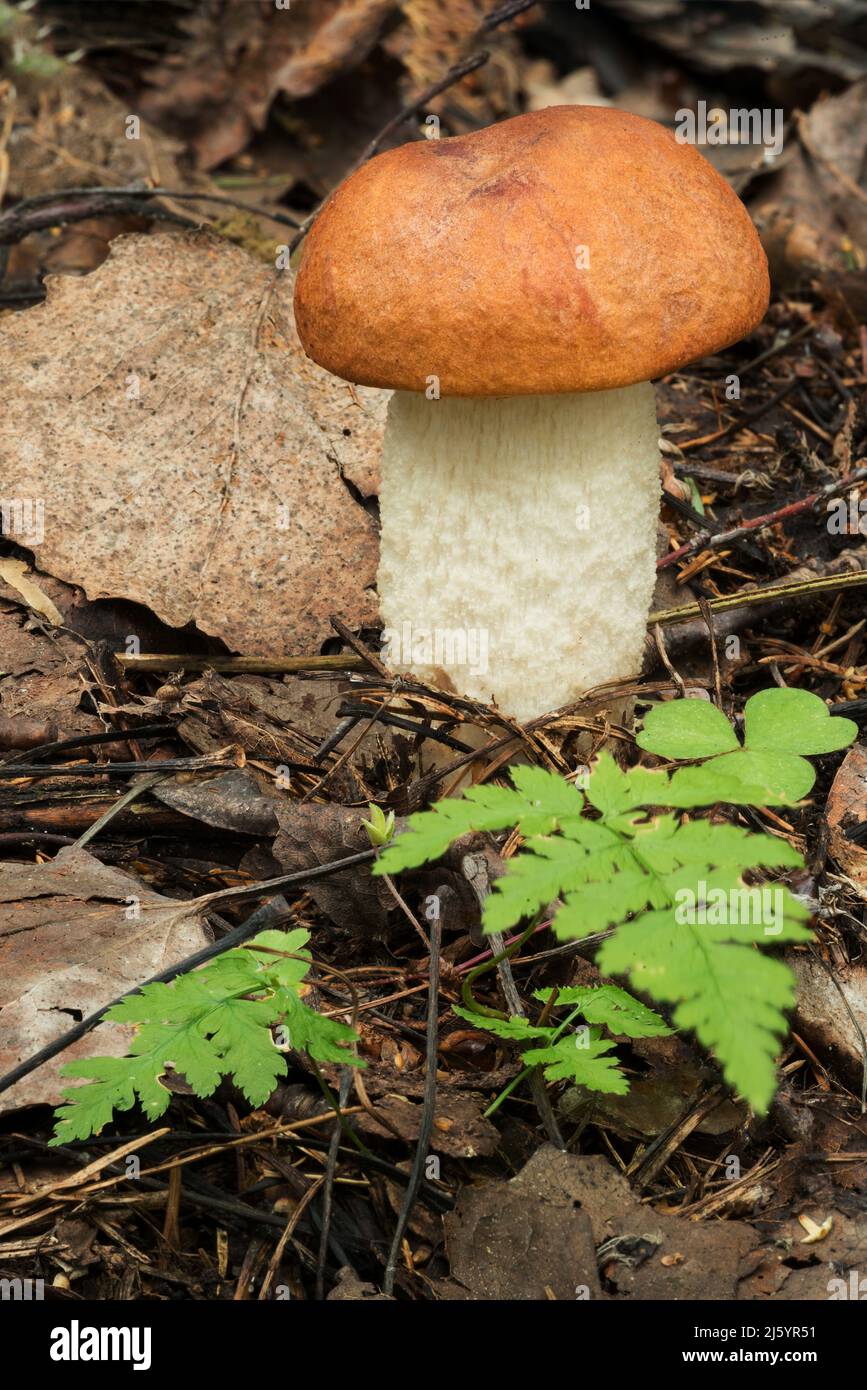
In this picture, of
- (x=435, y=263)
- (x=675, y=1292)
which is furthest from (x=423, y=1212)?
(x=435, y=263)

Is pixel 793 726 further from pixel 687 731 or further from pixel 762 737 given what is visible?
pixel 687 731

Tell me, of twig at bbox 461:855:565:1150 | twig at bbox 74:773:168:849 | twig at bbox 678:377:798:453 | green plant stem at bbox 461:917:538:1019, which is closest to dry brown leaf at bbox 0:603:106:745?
twig at bbox 74:773:168:849

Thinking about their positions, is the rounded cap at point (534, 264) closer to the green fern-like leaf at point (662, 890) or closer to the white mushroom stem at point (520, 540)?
the white mushroom stem at point (520, 540)

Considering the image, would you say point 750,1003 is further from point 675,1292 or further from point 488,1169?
point 488,1169

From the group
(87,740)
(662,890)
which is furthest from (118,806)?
(662,890)

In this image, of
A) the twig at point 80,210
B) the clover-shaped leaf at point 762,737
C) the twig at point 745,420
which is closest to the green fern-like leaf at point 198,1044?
the clover-shaped leaf at point 762,737

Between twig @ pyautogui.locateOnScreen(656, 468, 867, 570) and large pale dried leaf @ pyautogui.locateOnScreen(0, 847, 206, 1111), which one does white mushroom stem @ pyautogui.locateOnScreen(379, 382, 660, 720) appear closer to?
twig @ pyautogui.locateOnScreen(656, 468, 867, 570)
